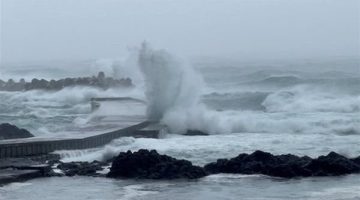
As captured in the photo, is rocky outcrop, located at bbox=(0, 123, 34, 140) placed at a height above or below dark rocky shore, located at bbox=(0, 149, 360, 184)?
above

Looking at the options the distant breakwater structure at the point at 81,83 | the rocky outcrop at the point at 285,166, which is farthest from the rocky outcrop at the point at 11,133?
the distant breakwater structure at the point at 81,83

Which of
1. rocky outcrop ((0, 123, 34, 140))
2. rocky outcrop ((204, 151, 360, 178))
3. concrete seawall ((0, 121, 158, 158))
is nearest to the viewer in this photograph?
rocky outcrop ((204, 151, 360, 178))

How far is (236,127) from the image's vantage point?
1289 inches

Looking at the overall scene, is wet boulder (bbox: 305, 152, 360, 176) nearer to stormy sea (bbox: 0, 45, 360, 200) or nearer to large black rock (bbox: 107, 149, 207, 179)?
stormy sea (bbox: 0, 45, 360, 200)

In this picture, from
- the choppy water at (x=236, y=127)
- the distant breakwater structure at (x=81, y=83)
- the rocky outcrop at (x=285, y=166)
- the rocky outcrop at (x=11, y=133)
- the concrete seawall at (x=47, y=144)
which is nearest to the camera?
the choppy water at (x=236, y=127)

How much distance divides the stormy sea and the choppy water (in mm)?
31

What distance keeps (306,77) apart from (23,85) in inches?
701

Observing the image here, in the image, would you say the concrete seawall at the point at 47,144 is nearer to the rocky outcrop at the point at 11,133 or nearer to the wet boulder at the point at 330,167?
the rocky outcrop at the point at 11,133

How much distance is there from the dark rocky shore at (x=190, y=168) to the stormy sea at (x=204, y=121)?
363 mm

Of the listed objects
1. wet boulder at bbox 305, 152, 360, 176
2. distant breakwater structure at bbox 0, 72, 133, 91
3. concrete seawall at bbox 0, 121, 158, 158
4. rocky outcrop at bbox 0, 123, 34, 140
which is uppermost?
distant breakwater structure at bbox 0, 72, 133, 91

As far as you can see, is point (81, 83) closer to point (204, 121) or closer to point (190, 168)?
point (204, 121)

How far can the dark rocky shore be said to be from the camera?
21.9m

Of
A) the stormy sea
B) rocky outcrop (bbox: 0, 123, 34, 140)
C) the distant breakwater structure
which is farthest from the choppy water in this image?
the distant breakwater structure

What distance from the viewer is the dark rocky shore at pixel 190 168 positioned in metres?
21.9
